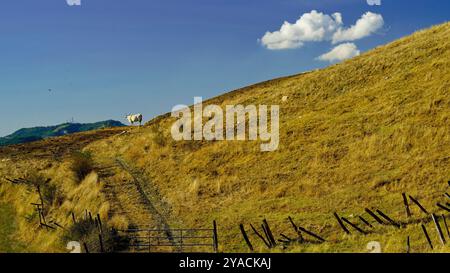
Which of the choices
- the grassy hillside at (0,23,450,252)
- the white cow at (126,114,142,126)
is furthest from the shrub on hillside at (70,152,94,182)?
the white cow at (126,114,142,126)

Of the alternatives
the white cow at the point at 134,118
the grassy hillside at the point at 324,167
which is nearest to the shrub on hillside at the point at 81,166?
the grassy hillside at the point at 324,167

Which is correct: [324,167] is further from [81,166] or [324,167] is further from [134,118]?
[134,118]

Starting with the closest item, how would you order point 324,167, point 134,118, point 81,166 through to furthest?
1. point 324,167
2. point 81,166
3. point 134,118

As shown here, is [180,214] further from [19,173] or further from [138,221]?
[19,173]

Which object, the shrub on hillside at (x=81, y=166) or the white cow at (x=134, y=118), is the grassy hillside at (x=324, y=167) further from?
the white cow at (x=134, y=118)

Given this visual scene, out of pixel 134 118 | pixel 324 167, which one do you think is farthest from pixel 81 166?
pixel 134 118

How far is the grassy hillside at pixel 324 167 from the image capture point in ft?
76.4

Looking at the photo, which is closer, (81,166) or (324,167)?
(324,167)

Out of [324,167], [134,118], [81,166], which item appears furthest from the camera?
[134,118]

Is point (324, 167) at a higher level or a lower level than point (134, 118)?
lower

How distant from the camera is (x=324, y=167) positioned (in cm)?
3047

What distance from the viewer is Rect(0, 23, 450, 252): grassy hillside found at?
23281mm

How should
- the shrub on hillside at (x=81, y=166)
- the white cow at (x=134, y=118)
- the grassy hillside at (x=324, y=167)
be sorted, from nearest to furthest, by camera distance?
the grassy hillside at (x=324, y=167) → the shrub on hillside at (x=81, y=166) → the white cow at (x=134, y=118)
